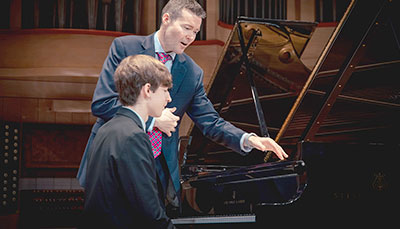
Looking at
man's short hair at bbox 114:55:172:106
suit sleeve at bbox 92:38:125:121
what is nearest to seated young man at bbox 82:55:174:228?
man's short hair at bbox 114:55:172:106

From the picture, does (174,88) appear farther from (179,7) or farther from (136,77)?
(136,77)

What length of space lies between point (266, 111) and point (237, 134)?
6.91ft

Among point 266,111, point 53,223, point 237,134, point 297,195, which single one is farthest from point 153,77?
point 53,223

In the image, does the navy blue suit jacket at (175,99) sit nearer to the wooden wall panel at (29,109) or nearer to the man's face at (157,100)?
the man's face at (157,100)

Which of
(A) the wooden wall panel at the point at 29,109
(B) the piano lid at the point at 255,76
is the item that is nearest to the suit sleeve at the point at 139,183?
(B) the piano lid at the point at 255,76

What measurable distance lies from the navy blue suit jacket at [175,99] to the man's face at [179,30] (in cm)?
8

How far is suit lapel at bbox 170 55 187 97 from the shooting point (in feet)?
8.00

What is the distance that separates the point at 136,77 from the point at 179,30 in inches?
25.6

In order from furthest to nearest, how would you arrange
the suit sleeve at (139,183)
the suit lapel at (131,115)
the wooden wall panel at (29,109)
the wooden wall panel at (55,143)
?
1. the wooden wall panel at (55,143)
2. the wooden wall panel at (29,109)
3. the suit lapel at (131,115)
4. the suit sleeve at (139,183)

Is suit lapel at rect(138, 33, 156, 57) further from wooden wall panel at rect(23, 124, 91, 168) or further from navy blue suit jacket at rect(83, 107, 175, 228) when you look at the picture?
wooden wall panel at rect(23, 124, 91, 168)

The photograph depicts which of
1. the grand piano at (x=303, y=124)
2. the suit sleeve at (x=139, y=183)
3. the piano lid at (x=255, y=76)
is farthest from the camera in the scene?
the piano lid at (x=255, y=76)

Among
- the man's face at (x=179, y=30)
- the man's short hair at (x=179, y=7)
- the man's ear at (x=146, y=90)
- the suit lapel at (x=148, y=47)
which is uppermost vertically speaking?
the man's short hair at (x=179, y=7)

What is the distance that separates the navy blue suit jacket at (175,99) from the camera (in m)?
2.19

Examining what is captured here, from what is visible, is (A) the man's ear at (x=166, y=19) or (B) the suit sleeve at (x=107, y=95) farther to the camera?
(A) the man's ear at (x=166, y=19)
